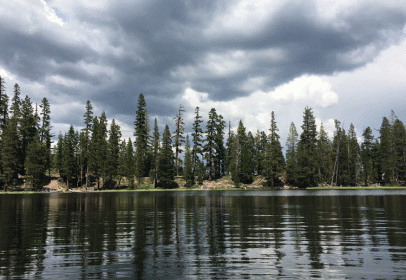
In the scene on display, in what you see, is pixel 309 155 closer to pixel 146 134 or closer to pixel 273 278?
pixel 146 134

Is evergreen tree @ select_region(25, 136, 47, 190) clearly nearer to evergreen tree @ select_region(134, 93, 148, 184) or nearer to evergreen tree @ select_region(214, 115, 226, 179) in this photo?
evergreen tree @ select_region(134, 93, 148, 184)

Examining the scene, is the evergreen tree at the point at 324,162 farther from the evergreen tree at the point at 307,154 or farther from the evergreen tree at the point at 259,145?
the evergreen tree at the point at 259,145

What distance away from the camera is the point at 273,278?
259 inches

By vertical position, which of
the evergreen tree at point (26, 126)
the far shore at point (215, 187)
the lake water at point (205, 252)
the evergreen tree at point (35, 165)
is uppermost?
the evergreen tree at point (26, 126)

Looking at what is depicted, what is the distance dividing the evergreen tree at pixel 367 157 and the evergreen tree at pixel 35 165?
116665 mm

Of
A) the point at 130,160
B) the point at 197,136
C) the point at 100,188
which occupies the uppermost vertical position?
the point at 197,136

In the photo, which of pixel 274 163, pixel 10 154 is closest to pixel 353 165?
pixel 274 163

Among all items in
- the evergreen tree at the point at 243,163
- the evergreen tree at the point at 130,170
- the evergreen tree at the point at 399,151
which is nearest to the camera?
the evergreen tree at the point at 130,170

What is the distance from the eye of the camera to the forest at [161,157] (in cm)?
8238

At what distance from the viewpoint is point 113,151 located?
91.4 meters

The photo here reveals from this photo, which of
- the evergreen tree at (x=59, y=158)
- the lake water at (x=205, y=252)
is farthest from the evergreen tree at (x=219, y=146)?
the lake water at (x=205, y=252)

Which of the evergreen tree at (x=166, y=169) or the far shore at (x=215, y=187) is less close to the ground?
the evergreen tree at (x=166, y=169)

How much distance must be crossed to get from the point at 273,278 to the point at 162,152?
86628 mm

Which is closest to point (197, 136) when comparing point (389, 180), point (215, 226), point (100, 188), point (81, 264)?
point (100, 188)
